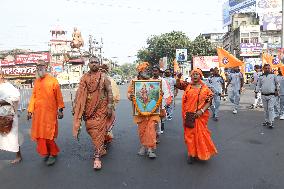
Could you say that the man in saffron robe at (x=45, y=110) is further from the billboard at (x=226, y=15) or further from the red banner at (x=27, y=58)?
the billboard at (x=226, y=15)

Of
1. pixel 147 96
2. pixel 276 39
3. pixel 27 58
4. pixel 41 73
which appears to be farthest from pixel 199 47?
pixel 41 73

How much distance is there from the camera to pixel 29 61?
4969 centimetres

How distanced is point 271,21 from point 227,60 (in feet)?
145

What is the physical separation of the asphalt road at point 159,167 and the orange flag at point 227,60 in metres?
4.07

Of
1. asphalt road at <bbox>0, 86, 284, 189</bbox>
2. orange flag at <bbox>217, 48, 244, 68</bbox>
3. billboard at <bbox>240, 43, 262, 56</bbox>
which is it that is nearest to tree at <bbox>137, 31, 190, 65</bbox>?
billboard at <bbox>240, 43, 262, 56</bbox>

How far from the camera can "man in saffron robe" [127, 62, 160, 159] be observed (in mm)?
6164

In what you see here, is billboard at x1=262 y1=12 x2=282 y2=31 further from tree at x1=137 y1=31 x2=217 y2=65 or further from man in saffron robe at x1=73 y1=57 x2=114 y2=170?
man in saffron robe at x1=73 y1=57 x2=114 y2=170

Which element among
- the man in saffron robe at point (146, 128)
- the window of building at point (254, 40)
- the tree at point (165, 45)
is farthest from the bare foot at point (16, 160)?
the window of building at point (254, 40)

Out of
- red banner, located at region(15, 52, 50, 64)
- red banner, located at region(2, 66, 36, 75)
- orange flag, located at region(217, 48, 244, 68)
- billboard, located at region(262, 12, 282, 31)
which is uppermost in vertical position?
billboard, located at region(262, 12, 282, 31)

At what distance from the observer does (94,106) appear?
5.68 meters

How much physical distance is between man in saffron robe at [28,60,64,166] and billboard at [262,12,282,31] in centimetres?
4895

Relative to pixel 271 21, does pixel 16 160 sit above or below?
below

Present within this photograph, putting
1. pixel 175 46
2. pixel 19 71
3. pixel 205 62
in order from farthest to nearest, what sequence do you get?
pixel 175 46 < pixel 205 62 < pixel 19 71

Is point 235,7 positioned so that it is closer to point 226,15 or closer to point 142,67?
point 226,15
